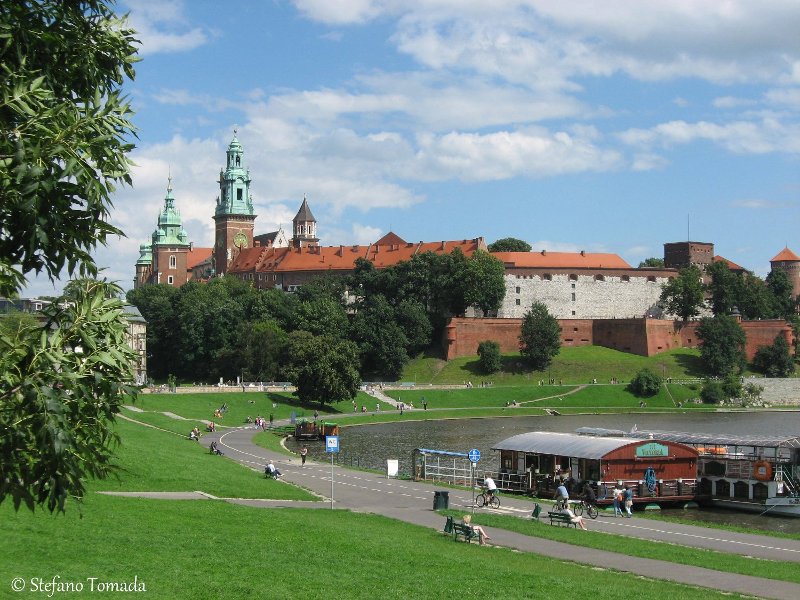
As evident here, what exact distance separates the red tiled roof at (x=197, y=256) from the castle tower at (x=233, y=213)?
22225 mm

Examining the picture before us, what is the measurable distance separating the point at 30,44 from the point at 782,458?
34.4 meters

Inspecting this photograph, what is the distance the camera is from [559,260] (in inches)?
5246

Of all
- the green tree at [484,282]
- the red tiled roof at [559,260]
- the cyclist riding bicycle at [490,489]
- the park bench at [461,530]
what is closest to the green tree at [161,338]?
the green tree at [484,282]

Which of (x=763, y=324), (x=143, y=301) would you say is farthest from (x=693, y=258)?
(x=143, y=301)

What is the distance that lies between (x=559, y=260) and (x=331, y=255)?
3140 centimetres

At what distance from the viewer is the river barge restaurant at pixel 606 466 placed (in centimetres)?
3528

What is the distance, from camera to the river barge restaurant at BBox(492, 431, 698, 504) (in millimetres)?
35281

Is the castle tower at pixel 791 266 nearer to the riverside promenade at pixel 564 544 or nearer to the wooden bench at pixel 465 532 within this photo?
the riverside promenade at pixel 564 544

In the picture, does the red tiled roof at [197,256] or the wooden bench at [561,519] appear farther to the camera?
the red tiled roof at [197,256]

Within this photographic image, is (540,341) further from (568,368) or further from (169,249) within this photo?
(169,249)

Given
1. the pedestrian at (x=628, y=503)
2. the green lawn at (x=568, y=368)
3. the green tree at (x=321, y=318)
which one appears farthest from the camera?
the green lawn at (x=568, y=368)

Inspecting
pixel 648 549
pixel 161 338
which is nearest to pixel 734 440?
pixel 648 549

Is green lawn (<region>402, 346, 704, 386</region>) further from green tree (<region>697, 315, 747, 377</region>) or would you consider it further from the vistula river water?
the vistula river water

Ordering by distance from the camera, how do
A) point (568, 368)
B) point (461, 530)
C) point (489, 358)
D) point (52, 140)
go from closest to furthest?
point (52, 140) → point (461, 530) → point (489, 358) → point (568, 368)
